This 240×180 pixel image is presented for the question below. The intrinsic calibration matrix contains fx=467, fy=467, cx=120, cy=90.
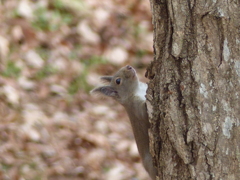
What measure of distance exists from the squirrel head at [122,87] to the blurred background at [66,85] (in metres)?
1.38

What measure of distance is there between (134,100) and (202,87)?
1428 mm

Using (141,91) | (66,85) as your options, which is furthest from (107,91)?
(66,85)

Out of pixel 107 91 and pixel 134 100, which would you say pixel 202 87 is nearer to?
pixel 134 100

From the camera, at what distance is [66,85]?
654cm

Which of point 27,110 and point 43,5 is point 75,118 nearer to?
point 27,110

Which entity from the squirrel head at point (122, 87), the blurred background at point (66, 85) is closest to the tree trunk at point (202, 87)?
the squirrel head at point (122, 87)

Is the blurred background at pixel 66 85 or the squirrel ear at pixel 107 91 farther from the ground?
the blurred background at pixel 66 85

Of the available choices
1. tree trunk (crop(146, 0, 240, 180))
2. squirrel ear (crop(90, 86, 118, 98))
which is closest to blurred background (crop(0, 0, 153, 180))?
squirrel ear (crop(90, 86, 118, 98))

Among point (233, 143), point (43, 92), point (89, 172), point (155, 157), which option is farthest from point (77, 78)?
point (233, 143)

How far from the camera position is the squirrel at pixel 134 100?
3494 mm

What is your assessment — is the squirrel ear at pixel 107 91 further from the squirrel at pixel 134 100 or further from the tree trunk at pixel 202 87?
the tree trunk at pixel 202 87

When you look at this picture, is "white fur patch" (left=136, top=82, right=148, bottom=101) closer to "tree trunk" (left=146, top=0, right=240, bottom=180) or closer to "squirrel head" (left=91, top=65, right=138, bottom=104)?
"squirrel head" (left=91, top=65, right=138, bottom=104)

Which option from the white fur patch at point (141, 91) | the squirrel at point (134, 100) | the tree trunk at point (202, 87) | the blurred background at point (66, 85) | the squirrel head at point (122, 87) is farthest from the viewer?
the blurred background at point (66, 85)

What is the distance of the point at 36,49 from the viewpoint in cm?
689
